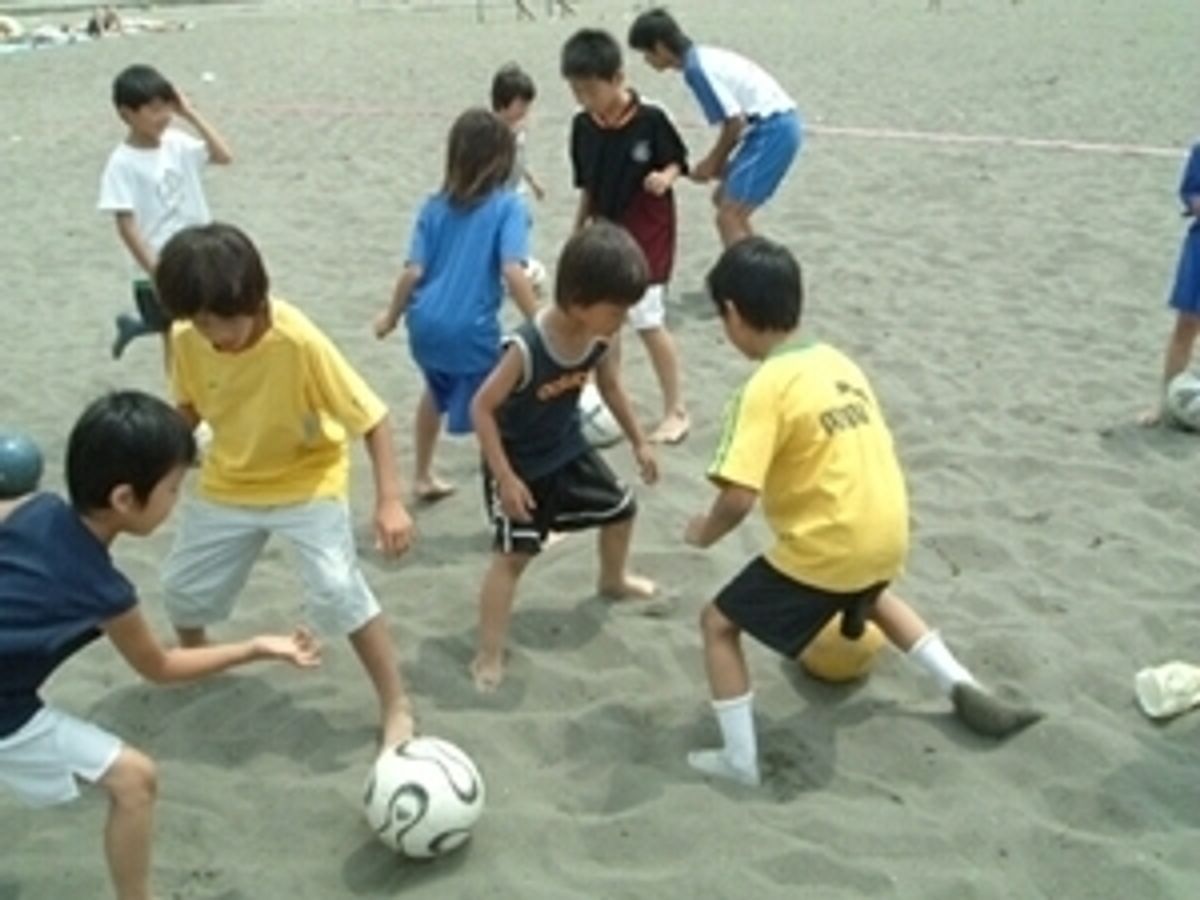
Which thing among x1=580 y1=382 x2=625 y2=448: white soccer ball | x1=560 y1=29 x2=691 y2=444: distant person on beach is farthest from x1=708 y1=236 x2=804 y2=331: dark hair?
x1=560 y1=29 x2=691 y2=444: distant person on beach

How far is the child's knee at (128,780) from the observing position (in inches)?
109

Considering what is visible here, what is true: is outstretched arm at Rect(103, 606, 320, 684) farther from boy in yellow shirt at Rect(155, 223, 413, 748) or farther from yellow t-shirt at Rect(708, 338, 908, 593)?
yellow t-shirt at Rect(708, 338, 908, 593)

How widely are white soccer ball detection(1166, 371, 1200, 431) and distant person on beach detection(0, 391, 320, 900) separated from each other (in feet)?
14.1

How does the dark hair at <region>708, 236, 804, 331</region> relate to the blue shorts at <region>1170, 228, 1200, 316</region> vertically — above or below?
above

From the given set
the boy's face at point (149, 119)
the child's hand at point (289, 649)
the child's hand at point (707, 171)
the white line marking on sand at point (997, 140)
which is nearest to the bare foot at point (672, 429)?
the child's hand at point (707, 171)

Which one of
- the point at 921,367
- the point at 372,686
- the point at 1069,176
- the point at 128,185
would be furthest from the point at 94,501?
the point at 1069,176

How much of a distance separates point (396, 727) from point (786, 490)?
4.05ft

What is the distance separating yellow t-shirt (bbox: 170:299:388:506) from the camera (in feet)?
11.4

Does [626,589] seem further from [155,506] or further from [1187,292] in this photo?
[1187,292]

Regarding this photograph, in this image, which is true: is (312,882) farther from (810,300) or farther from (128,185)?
(810,300)

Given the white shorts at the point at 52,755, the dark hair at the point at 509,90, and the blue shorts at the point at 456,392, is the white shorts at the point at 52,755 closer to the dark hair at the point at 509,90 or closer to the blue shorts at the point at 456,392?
the blue shorts at the point at 456,392

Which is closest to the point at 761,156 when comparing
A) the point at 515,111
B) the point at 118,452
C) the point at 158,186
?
the point at 515,111

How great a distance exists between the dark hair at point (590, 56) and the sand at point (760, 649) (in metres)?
Result: 1.52

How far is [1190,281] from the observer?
5.65 meters
